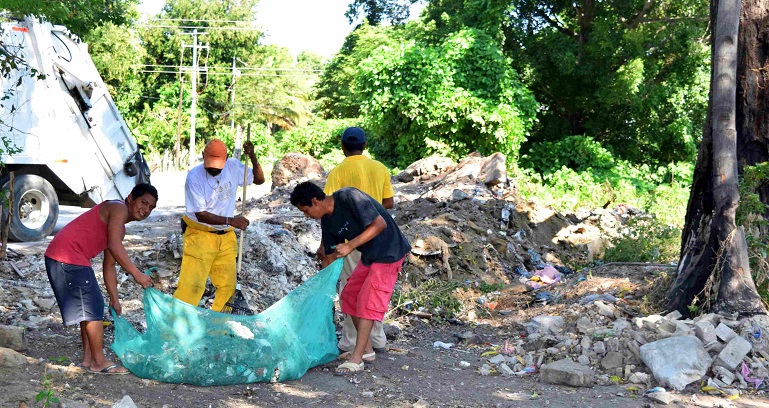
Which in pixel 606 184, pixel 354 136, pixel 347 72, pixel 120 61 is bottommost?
pixel 606 184

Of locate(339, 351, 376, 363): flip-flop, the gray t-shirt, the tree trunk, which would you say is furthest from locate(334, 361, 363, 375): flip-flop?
the tree trunk

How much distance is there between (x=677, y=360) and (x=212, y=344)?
306 centimetres

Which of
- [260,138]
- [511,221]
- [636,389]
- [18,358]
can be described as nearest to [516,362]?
[636,389]

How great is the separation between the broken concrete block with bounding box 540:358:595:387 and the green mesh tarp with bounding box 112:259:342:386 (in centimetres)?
166

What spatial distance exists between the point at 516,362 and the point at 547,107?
59.8ft

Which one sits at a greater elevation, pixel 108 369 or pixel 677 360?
pixel 677 360

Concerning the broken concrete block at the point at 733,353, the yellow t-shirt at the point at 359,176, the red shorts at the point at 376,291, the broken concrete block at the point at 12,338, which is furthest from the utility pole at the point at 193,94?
the broken concrete block at the point at 733,353

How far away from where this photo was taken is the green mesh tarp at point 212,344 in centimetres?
495

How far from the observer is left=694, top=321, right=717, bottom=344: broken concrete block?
5.74m

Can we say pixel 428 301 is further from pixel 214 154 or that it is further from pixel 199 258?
pixel 214 154

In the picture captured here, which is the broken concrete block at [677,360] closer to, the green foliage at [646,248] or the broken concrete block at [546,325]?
the broken concrete block at [546,325]

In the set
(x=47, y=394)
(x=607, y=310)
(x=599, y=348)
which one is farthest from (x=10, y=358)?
(x=607, y=310)

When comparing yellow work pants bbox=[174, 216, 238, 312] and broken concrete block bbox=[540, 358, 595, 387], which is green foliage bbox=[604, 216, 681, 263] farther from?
yellow work pants bbox=[174, 216, 238, 312]

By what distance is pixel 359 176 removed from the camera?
609 cm
